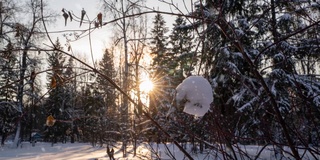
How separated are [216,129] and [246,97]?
23.6ft

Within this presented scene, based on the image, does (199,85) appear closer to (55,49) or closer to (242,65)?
(55,49)

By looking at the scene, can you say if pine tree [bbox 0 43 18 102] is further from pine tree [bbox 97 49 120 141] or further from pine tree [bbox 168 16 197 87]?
pine tree [bbox 168 16 197 87]

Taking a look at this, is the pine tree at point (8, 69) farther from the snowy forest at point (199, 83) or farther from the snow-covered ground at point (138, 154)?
the snow-covered ground at point (138, 154)

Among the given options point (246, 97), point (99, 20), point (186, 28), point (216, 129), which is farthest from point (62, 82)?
point (186, 28)

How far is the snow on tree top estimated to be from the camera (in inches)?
20.3

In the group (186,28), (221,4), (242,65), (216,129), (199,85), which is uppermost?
(186,28)

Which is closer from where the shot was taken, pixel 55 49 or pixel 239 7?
pixel 55 49

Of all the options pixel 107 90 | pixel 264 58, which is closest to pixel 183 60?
pixel 107 90

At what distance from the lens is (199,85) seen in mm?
565

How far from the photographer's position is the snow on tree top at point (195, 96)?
52 centimetres

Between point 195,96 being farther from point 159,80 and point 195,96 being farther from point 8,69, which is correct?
point 159,80

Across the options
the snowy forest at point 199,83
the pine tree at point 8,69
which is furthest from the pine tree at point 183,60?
the pine tree at point 8,69

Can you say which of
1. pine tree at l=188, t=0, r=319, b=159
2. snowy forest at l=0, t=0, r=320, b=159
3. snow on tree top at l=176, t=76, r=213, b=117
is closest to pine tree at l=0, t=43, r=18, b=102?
snowy forest at l=0, t=0, r=320, b=159

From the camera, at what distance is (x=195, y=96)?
0.54m
